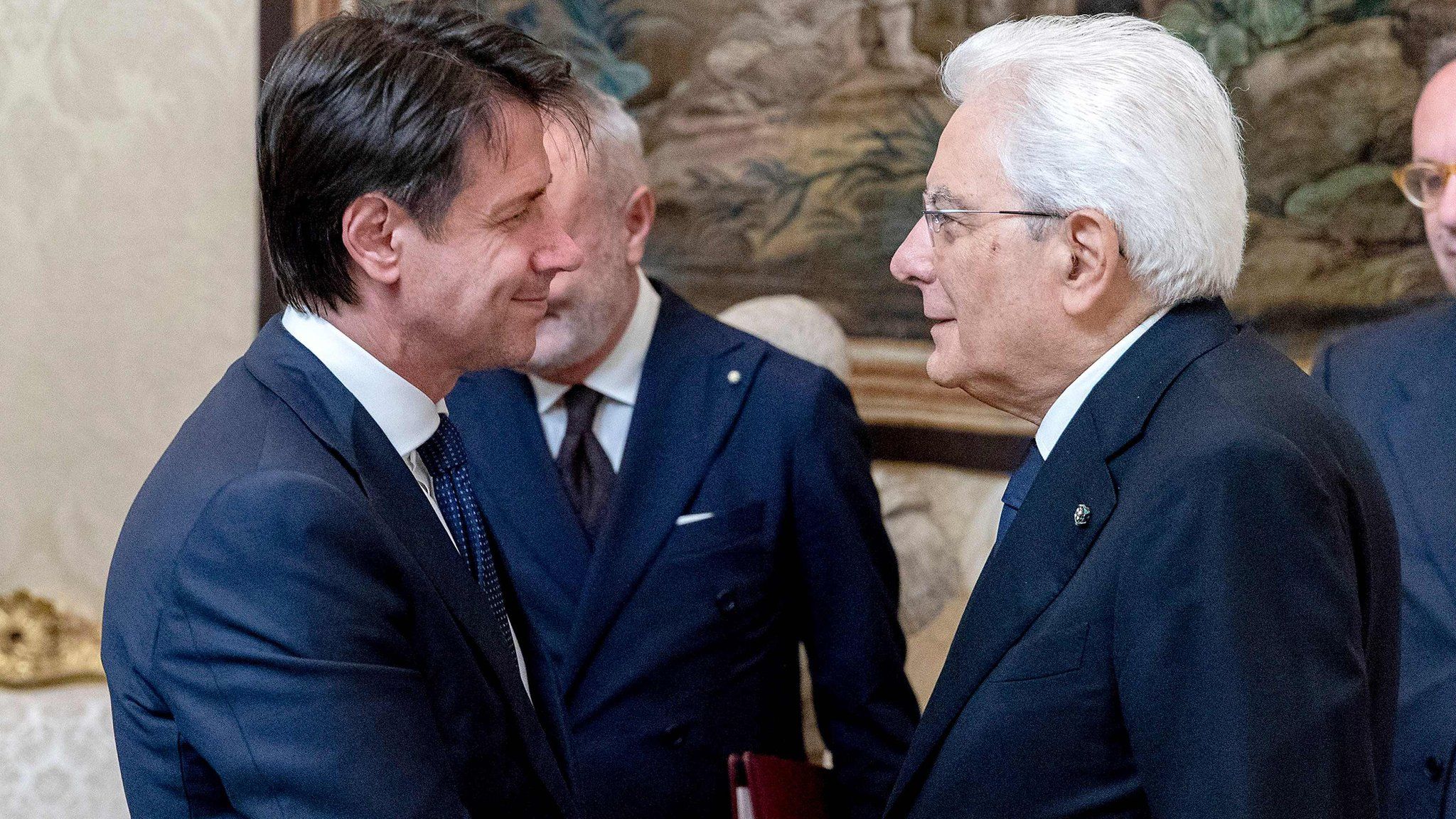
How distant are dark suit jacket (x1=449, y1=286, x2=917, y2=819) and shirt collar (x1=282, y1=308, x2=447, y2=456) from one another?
87 cm

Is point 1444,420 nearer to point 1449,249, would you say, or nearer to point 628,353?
point 1449,249

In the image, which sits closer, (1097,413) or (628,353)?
(1097,413)

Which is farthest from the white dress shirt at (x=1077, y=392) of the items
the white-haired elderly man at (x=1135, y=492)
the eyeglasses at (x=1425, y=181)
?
the eyeglasses at (x=1425, y=181)

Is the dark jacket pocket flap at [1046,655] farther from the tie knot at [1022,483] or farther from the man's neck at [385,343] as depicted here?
the man's neck at [385,343]

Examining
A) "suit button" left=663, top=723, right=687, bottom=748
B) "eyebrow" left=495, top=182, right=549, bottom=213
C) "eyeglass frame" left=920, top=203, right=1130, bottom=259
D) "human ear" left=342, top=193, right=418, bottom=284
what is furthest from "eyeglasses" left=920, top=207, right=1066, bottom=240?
"suit button" left=663, top=723, right=687, bottom=748

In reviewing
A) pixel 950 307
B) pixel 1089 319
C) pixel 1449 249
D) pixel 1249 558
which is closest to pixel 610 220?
pixel 950 307

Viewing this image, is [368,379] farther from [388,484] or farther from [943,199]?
[943,199]

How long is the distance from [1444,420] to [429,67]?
2045mm

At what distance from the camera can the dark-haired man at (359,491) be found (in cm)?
133

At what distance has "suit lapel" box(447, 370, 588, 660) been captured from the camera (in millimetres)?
2559

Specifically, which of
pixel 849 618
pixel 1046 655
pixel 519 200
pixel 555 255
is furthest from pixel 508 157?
pixel 849 618

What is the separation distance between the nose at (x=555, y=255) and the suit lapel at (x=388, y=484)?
14.6 inches

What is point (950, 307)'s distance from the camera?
6.31 feet

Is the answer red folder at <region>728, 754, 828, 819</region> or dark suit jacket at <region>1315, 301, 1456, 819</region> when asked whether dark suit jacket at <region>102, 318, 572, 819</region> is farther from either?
dark suit jacket at <region>1315, 301, 1456, 819</region>
